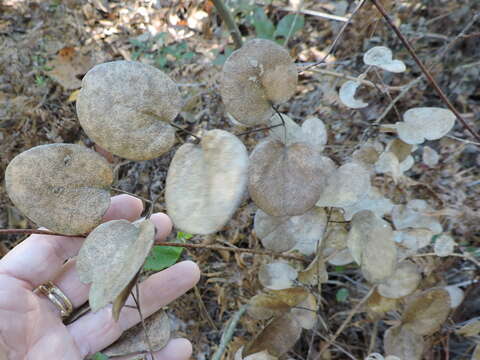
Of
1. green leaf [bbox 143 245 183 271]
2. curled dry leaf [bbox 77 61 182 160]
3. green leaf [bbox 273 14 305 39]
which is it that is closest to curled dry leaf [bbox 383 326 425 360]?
green leaf [bbox 143 245 183 271]

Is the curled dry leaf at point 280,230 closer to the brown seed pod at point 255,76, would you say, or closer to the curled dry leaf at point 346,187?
the curled dry leaf at point 346,187

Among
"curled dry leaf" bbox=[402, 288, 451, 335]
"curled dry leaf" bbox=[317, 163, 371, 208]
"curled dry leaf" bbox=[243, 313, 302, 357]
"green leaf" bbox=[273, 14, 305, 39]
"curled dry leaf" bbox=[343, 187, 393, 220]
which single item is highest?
"curled dry leaf" bbox=[317, 163, 371, 208]

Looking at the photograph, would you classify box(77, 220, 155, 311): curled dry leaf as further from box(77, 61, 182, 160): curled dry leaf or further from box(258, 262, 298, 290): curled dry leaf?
box(258, 262, 298, 290): curled dry leaf


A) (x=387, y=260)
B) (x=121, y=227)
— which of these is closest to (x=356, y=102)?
(x=387, y=260)

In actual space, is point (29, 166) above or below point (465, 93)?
above

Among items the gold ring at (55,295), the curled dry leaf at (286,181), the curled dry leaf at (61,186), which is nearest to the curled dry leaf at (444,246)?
the curled dry leaf at (286,181)

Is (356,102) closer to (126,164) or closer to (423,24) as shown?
(423,24)

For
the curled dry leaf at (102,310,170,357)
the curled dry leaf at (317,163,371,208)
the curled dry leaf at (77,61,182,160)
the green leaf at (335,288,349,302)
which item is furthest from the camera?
the green leaf at (335,288,349,302)

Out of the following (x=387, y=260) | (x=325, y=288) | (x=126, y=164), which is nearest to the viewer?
(x=387, y=260)
